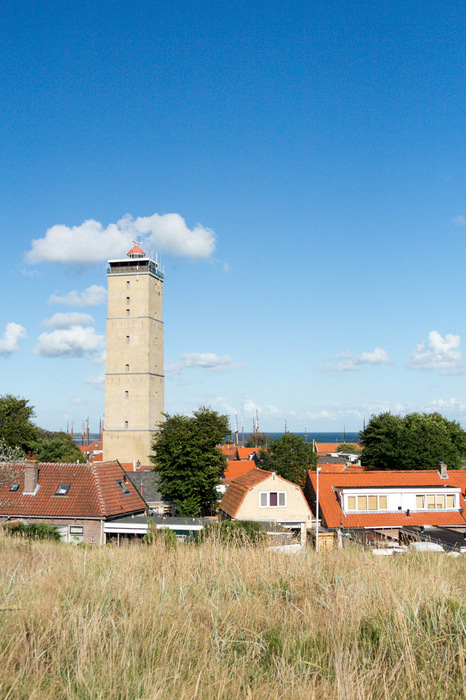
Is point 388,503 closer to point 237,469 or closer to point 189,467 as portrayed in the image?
point 189,467

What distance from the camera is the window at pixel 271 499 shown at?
3209 centimetres

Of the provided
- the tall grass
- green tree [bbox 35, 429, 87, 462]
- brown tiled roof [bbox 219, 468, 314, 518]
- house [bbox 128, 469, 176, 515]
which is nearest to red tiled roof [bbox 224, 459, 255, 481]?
house [bbox 128, 469, 176, 515]

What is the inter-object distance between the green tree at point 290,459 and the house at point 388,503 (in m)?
7.78

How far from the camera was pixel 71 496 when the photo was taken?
28.3 meters

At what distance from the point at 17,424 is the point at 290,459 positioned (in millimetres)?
30496

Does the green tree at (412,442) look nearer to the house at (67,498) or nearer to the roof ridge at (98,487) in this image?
the house at (67,498)

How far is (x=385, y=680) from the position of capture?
365cm

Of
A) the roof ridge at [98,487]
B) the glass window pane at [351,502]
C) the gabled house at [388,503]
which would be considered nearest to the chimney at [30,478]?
the roof ridge at [98,487]

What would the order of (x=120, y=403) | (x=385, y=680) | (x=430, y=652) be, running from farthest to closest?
(x=120, y=403) < (x=430, y=652) < (x=385, y=680)

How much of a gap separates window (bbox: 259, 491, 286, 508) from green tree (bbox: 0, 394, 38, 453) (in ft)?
109

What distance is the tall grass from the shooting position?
349cm

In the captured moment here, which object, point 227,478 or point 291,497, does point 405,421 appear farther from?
point 291,497

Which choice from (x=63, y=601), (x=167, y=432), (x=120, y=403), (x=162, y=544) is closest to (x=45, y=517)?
(x=167, y=432)

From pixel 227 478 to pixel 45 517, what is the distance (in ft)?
94.0
